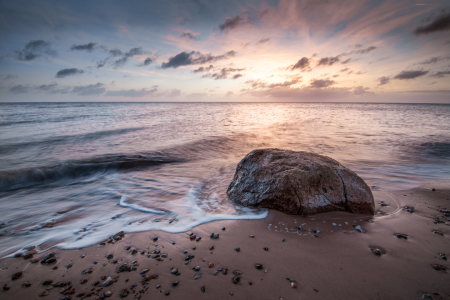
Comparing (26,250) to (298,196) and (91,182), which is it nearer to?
(91,182)

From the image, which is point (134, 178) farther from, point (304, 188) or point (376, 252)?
point (376, 252)

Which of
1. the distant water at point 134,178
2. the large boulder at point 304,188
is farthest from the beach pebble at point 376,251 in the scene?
the distant water at point 134,178

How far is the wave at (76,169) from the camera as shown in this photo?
659cm

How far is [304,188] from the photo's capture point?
11.8 ft

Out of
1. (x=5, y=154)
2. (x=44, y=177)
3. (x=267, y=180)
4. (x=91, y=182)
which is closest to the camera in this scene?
(x=267, y=180)

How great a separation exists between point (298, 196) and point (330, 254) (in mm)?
1117

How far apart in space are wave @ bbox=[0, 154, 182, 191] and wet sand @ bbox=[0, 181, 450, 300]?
16.5 ft

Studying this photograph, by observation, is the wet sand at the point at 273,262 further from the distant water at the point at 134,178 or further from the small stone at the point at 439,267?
the distant water at the point at 134,178

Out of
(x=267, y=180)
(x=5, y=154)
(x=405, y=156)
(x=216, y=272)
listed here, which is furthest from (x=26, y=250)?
(x=405, y=156)

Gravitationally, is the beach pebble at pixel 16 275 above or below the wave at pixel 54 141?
below

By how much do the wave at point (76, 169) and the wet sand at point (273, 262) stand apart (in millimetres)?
5034

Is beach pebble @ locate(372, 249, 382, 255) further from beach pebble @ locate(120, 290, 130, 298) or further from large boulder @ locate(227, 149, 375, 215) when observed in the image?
beach pebble @ locate(120, 290, 130, 298)

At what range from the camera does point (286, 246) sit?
9.08 ft

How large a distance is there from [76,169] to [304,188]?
8.24 m
